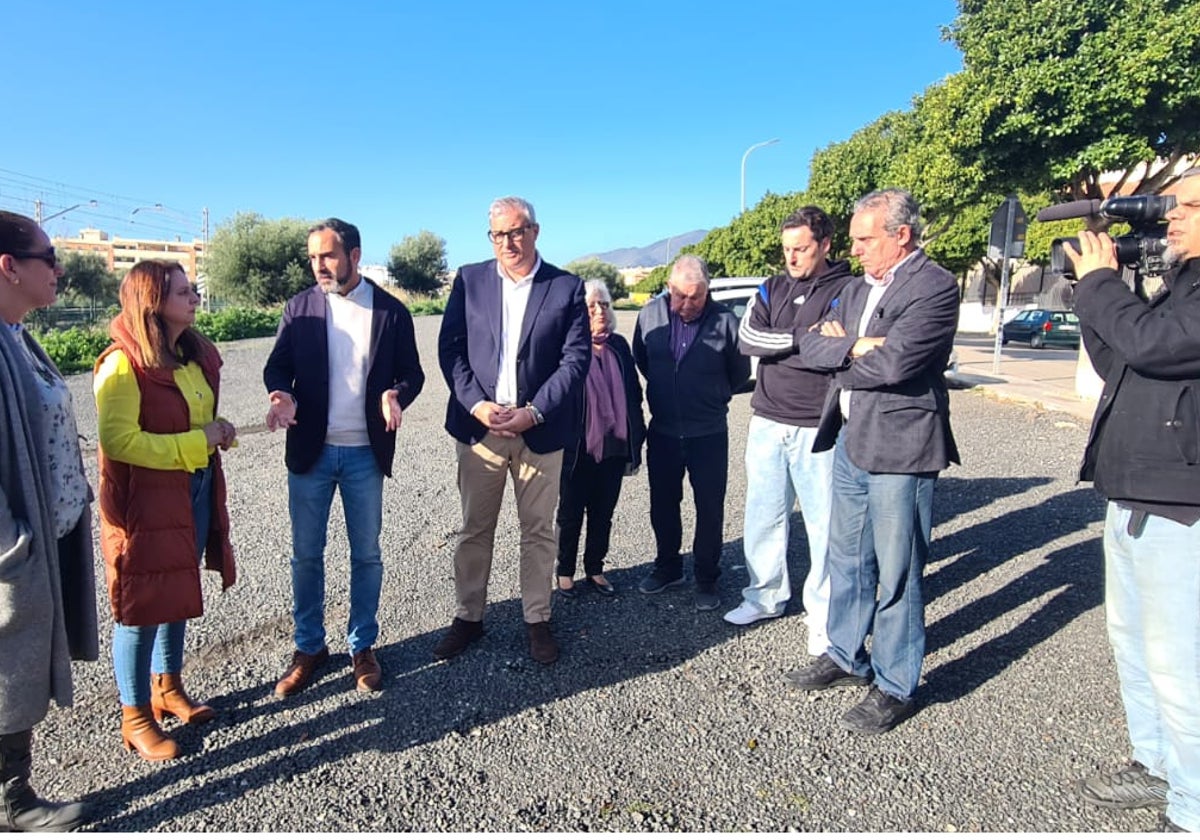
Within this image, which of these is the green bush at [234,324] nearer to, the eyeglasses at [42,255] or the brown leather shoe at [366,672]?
the brown leather shoe at [366,672]

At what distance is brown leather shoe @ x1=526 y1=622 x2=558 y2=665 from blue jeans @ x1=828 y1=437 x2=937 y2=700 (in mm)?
1380

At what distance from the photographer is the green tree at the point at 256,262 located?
38.6 meters

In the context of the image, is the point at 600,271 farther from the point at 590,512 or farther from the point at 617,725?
the point at 617,725

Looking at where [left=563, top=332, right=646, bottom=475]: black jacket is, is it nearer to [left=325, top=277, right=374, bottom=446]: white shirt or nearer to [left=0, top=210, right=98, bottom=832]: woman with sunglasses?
[left=325, top=277, right=374, bottom=446]: white shirt

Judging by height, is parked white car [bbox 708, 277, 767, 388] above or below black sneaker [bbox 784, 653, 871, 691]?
above

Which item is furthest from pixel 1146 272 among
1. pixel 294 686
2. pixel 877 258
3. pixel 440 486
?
pixel 440 486

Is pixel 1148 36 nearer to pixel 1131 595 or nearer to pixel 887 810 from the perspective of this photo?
pixel 1131 595

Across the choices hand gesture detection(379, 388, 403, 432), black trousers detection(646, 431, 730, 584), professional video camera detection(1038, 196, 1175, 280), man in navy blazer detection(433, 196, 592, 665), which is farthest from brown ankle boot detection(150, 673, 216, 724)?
professional video camera detection(1038, 196, 1175, 280)

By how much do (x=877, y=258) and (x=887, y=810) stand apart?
215 centimetres

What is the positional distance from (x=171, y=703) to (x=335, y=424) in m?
1.35

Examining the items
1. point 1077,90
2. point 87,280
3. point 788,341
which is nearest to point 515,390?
point 788,341

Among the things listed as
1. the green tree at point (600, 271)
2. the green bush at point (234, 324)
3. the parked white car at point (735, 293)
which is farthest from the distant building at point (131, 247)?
the parked white car at point (735, 293)

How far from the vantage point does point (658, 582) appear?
4352 millimetres

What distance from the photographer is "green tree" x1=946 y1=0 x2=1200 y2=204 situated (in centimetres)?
854
